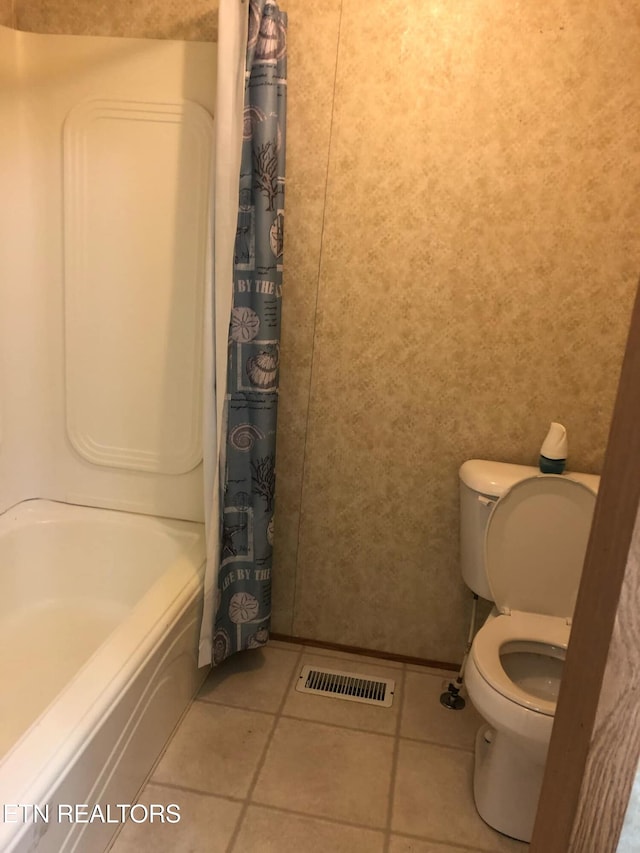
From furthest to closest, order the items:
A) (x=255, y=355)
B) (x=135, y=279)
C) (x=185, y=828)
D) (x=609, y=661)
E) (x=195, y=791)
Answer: (x=135, y=279)
(x=255, y=355)
(x=195, y=791)
(x=185, y=828)
(x=609, y=661)

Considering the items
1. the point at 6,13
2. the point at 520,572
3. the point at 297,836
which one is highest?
the point at 6,13

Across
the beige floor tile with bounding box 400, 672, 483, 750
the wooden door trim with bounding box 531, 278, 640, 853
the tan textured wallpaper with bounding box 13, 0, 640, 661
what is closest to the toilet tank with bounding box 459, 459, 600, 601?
the tan textured wallpaper with bounding box 13, 0, 640, 661

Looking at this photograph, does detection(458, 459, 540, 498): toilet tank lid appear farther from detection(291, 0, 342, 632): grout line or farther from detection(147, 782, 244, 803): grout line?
detection(147, 782, 244, 803): grout line

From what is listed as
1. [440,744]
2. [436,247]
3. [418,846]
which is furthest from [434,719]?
[436,247]

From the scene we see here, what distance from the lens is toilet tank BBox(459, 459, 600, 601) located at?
6.32ft

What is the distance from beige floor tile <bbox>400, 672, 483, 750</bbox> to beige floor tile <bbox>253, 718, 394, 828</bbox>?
0.36 ft

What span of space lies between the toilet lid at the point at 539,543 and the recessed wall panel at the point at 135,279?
41.3 inches

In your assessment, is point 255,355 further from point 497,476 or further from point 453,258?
point 497,476

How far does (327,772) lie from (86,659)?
0.82 metres

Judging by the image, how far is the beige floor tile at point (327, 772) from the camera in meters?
1.73

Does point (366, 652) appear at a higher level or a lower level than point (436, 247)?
lower

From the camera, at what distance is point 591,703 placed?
601 millimetres

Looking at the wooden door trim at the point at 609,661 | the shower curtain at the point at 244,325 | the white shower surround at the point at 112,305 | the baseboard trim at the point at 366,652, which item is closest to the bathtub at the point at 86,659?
the white shower surround at the point at 112,305

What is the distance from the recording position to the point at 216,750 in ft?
6.19
